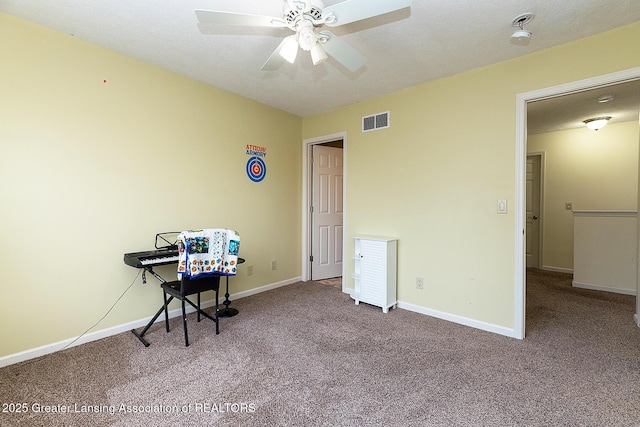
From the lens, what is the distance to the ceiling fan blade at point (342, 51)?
1815 millimetres

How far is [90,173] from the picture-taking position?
8.07ft

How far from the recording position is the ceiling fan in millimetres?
1508

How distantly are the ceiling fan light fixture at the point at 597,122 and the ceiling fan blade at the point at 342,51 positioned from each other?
430 centimetres

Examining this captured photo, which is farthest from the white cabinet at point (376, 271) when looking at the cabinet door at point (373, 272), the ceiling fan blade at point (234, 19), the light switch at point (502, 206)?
the ceiling fan blade at point (234, 19)

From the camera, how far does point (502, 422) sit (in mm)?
1577

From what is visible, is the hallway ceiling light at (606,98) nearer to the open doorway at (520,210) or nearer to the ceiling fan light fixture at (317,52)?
the open doorway at (520,210)

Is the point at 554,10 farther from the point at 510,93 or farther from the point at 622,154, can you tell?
the point at 622,154

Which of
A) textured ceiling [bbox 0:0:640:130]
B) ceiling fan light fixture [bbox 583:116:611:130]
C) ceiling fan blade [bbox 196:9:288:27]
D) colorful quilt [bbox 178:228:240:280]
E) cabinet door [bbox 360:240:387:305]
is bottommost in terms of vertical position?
cabinet door [bbox 360:240:387:305]

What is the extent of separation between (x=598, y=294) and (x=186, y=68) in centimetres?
571

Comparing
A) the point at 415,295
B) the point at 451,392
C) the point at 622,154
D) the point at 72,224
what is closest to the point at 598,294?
the point at 622,154

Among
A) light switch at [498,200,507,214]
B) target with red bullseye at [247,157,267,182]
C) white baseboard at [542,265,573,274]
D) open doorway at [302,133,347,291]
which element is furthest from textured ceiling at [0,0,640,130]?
white baseboard at [542,265,573,274]

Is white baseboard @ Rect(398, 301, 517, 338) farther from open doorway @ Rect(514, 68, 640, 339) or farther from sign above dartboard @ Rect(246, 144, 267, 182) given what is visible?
sign above dartboard @ Rect(246, 144, 267, 182)

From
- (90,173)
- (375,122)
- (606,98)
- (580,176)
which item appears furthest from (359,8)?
(580,176)

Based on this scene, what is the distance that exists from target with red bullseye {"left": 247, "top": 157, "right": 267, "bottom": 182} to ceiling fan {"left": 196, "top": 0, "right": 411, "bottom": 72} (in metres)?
1.96
